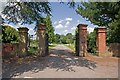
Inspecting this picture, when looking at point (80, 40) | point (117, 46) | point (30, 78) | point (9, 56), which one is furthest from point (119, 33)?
point (30, 78)

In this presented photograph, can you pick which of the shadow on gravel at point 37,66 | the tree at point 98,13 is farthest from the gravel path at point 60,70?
the tree at point 98,13

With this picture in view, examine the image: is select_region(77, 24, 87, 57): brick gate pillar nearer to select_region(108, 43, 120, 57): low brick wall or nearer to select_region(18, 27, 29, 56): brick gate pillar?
select_region(108, 43, 120, 57): low brick wall

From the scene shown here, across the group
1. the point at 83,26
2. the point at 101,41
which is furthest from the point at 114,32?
the point at 83,26

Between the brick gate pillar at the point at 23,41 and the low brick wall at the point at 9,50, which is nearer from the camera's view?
the low brick wall at the point at 9,50

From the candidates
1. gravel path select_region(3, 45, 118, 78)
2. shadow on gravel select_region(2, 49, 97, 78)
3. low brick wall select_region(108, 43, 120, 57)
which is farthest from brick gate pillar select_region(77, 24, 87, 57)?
gravel path select_region(3, 45, 118, 78)

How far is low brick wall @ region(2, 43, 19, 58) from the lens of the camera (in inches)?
744

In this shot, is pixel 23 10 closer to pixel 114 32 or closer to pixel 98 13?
pixel 114 32

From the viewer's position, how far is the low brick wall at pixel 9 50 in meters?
18.9

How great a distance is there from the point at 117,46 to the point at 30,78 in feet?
42.7

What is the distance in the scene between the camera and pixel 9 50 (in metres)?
19.2

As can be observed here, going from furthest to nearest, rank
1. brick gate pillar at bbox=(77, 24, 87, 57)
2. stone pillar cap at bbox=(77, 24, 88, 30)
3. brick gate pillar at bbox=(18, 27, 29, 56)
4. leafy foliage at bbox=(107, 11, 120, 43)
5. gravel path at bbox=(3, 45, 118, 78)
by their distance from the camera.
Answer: stone pillar cap at bbox=(77, 24, 88, 30), brick gate pillar at bbox=(77, 24, 87, 57), brick gate pillar at bbox=(18, 27, 29, 56), leafy foliage at bbox=(107, 11, 120, 43), gravel path at bbox=(3, 45, 118, 78)

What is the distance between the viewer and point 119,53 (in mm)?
20562

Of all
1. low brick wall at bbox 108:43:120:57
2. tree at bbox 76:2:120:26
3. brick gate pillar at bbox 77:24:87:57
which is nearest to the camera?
brick gate pillar at bbox 77:24:87:57

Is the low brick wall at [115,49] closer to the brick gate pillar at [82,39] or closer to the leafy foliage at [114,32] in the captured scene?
the leafy foliage at [114,32]
